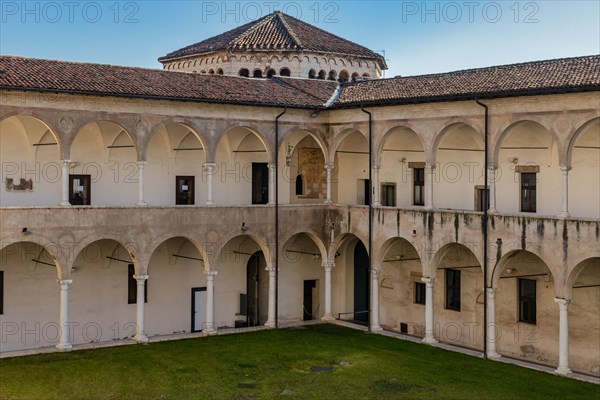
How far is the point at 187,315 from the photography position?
33188mm

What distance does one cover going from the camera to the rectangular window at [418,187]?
107ft

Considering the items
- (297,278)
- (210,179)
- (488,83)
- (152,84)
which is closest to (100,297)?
A: (210,179)

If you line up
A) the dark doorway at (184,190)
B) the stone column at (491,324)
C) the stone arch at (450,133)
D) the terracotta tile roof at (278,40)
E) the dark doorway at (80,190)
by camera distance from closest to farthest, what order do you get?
the stone column at (491,324), the stone arch at (450,133), the dark doorway at (80,190), the dark doorway at (184,190), the terracotta tile roof at (278,40)

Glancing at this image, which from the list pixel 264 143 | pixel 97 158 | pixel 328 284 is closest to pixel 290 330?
pixel 328 284

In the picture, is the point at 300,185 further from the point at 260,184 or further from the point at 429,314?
the point at 429,314

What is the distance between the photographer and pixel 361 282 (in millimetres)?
35688

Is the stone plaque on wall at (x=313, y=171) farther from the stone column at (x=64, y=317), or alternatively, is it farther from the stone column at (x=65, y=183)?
the stone column at (x=64, y=317)

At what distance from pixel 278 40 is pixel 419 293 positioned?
1214cm

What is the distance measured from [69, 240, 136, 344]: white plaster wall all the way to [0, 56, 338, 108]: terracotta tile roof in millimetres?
5587

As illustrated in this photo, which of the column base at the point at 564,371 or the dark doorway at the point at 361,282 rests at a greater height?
the dark doorway at the point at 361,282

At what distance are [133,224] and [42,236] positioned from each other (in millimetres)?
3066

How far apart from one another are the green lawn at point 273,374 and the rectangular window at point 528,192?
5210 millimetres

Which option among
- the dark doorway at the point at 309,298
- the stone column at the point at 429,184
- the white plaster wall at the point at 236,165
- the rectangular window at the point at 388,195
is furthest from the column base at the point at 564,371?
the white plaster wall at the point at 236,165

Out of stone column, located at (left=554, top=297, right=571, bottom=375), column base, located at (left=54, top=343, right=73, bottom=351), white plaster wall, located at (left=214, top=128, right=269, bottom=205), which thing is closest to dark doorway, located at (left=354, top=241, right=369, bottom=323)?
white plaster wall, located at (left=214, top=128, right=269, bottom=205)
